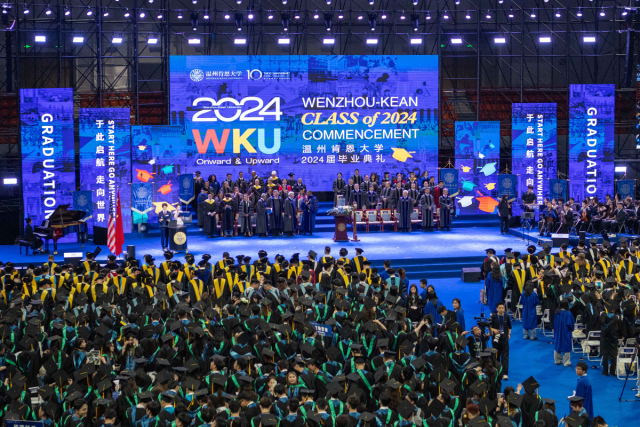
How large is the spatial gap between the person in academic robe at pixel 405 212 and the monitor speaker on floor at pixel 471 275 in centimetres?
498

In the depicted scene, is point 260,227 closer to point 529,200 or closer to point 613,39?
point 529,200

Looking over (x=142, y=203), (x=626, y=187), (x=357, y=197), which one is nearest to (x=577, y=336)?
(x=357, y=197)

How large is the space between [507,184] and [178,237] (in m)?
10.5

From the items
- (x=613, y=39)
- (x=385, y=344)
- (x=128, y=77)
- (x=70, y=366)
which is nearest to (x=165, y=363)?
(x=70, y=366)

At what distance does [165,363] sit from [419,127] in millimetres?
16509

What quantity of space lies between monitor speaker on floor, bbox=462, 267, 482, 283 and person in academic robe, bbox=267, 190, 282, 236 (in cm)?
629

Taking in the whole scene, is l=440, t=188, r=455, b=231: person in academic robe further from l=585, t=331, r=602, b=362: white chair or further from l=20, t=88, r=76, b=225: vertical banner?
l=20, t=88, r=76, b=225: vertical banner

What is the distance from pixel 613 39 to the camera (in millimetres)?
25188

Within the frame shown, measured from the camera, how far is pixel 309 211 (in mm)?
21109

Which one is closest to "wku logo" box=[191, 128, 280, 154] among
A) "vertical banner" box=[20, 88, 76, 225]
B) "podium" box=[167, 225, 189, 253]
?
"vertical banner" box=[20, 88, 76, 225]

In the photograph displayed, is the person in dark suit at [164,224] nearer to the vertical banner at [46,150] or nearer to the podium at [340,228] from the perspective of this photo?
the vertical banner at [46,150]

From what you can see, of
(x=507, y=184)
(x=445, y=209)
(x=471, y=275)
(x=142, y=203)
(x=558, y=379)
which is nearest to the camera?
(x=558, y=379)

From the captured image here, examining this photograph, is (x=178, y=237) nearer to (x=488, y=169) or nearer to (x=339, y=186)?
(x=339, y=186)

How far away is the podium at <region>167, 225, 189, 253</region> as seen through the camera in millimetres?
18328
